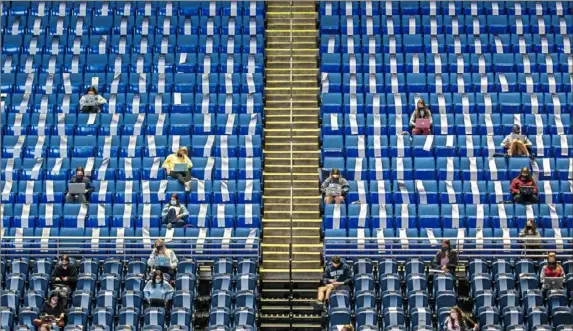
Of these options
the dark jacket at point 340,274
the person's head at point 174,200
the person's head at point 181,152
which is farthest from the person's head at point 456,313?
the person's head at point 181,152

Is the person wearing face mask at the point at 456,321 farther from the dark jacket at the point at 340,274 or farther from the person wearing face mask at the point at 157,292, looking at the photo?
the person wearing face mask at the point at 157,292

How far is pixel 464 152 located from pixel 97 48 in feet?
27.7

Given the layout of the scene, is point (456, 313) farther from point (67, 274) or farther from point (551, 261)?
point (67, 274)

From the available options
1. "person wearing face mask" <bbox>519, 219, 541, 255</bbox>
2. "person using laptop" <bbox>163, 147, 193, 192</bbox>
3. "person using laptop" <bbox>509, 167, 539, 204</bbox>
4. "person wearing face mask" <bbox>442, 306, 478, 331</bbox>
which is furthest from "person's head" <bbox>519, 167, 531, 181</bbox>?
"person using laptop" <bbox>163, 147, 193, 192</bbox>

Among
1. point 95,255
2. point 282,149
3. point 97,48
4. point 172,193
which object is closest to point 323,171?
point 282,149

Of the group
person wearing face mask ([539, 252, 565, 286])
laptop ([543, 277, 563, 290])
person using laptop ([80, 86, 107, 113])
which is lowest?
laptop ([543, 277, 563, 290])

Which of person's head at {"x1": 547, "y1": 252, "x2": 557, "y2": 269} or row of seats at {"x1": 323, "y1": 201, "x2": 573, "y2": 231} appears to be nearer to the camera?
person's head at {"x1": 547, "y1": 252, "x2": 557, "y2": 269}

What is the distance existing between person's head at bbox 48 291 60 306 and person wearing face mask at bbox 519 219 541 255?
789 centimetres

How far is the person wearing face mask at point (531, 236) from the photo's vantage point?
1947 cm

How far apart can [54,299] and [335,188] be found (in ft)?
19.0

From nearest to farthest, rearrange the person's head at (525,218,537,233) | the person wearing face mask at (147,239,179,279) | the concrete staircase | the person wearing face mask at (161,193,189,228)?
the person wearing face mask at (147,239,179,279) < the concrete staircase < the person's head at (525,218,537,233) < the person wearing face mask at (161,193,189,228)

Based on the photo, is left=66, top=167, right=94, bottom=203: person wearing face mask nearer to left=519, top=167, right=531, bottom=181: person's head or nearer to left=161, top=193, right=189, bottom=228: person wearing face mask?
left=161, top=193, right=189, bottom=228: person wearing face mask

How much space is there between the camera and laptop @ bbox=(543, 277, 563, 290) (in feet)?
59.7

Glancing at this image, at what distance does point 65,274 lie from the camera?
18406 millimetres
